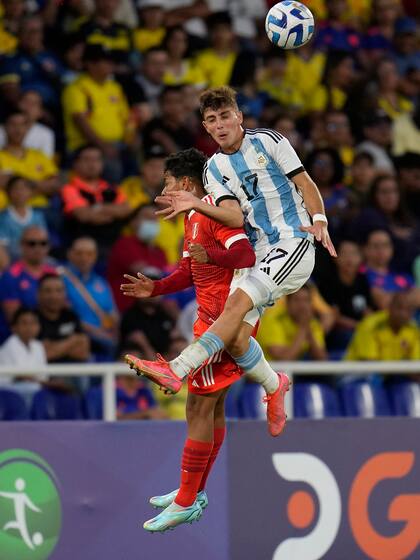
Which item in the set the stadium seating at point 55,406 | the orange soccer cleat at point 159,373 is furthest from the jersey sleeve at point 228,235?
the stadium seating at point 55,406

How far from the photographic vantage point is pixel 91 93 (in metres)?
13.9

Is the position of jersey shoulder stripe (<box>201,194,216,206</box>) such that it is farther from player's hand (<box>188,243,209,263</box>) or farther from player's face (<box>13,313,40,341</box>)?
player's face (<box>13,313,40,341</box>)

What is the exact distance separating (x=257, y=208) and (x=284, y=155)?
35 cm

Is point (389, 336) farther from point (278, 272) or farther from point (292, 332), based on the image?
point (278, 272)

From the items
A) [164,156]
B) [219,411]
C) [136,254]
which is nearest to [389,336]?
[136,254]

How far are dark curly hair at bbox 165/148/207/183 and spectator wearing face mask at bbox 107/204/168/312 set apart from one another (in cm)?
387

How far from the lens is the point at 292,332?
1223 cm

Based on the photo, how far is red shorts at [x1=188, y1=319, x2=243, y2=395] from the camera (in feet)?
27.7

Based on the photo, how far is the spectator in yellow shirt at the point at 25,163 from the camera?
42.3 feet

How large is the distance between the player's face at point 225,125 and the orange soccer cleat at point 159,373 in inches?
54.2

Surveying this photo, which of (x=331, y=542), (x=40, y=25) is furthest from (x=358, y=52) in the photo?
(x=331, y=542)

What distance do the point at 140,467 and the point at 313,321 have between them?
3.13 meters

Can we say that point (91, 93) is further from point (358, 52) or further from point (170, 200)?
point (170, 200)

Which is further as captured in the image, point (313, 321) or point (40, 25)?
point (40, 25)
